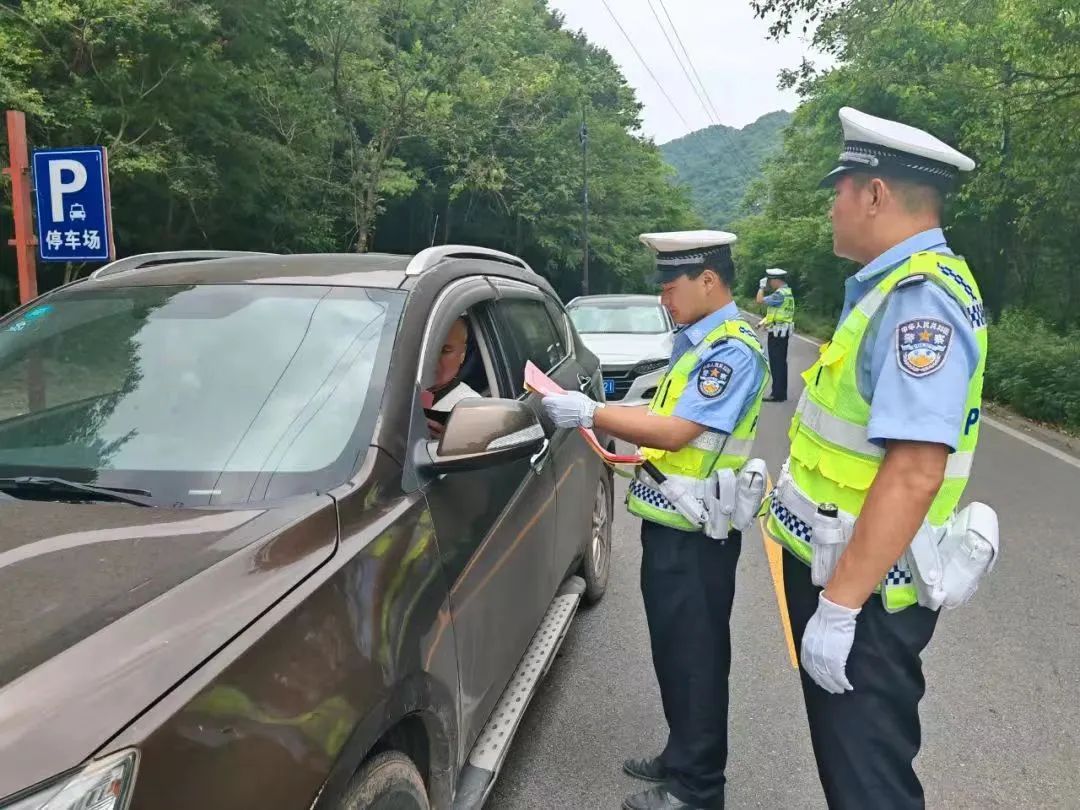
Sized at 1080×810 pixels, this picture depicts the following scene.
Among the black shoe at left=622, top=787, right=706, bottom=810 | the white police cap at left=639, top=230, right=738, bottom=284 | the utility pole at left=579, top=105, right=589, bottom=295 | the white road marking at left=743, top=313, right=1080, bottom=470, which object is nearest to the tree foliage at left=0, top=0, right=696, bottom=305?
the utility pole at left=579, top=105, right=589, bottom=295

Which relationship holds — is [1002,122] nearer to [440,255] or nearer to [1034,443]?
[1034,443]

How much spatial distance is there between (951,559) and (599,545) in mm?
2663

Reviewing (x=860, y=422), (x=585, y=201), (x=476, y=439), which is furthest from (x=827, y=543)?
(x=585, y=201)

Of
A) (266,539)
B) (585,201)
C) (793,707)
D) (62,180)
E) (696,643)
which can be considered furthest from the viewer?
(585,201)

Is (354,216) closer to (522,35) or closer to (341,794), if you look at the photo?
(522,35)

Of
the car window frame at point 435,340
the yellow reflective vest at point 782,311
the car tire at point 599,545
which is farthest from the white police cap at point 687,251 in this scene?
the yellow reflective vest at point 782,311

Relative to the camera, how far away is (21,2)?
1266 cm

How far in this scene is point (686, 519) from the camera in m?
2.63

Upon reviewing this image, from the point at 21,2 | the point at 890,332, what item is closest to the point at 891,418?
the point at 890,332

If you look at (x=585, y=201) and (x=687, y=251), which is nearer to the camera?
(x=687, y=251)

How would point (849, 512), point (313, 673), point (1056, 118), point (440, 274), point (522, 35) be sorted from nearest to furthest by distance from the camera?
point (313, 673), point (849, 512), point (440, 274), point (1056, 118), point (522, 35)

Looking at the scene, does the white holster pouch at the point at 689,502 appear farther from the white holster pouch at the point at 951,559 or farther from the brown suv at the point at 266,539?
the white holster pouch at the point at 951,559

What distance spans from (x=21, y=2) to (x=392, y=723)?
15077 mm

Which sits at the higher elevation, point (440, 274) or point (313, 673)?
point (440, 274)
